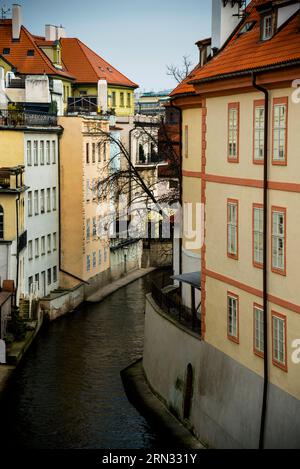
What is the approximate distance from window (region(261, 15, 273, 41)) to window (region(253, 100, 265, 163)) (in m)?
1.95

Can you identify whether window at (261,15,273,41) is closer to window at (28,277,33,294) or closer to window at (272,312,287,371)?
window at (272,312,287,371)

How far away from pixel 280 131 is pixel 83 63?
71.3m

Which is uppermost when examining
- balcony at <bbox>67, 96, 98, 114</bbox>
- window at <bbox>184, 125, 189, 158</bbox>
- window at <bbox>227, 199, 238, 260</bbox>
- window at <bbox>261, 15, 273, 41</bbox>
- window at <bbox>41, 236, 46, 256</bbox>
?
window at <bbox>261, 15, 273, 41</bbox>

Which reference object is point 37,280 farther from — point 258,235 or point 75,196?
point 258,235

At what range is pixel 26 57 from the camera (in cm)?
8500

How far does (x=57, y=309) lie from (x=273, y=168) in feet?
104

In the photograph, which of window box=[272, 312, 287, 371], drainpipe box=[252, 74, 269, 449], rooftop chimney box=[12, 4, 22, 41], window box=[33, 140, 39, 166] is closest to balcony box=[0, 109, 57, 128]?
window box=[33, 140, 39, 166]

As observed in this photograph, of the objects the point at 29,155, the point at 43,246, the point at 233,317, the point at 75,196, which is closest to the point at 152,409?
the point at 233,317

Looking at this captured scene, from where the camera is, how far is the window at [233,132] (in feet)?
95.3

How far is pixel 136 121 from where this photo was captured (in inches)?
3250

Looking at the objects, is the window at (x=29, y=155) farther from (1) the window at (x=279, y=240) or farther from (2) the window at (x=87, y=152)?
(1) the window at (x=279, y=240)

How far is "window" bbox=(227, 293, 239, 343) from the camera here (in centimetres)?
2950
